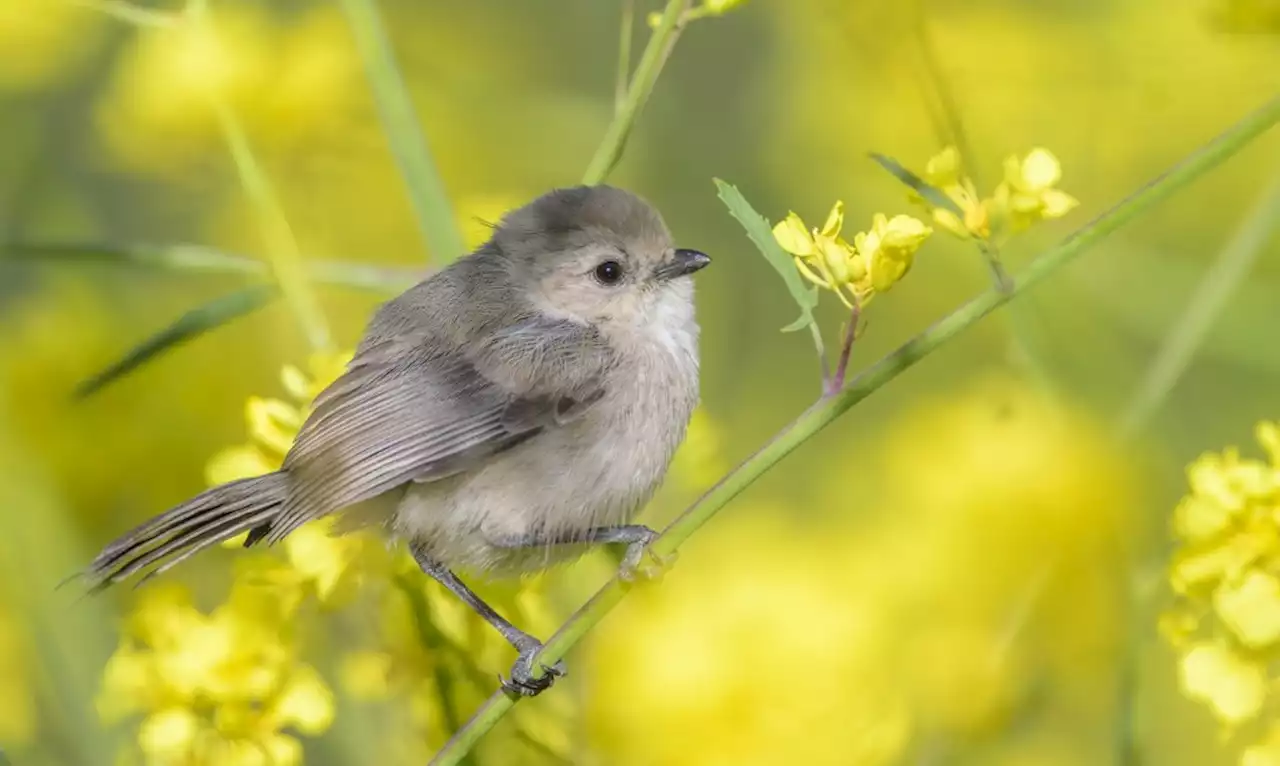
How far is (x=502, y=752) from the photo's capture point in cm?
209

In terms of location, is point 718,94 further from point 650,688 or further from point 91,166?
point 650,688

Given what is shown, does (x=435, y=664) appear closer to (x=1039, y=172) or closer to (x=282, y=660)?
(x=282, y=660)

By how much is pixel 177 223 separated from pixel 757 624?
9.18ft

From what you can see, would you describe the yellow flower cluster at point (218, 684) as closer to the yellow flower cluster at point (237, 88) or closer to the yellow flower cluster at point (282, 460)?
the yellow flower cluster at point (282, 460)

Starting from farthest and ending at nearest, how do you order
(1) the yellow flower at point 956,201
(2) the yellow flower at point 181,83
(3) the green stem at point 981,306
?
(2) the yellow flower at point 181,83 < (1) the yellow flower at point 956,201 < (3) the green stem at point 981,306

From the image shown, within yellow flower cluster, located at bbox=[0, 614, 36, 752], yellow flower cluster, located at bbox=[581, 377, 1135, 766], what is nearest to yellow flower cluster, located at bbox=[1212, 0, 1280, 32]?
yellow flower cluster, located at bbox=[581, 377, 1135, 766]

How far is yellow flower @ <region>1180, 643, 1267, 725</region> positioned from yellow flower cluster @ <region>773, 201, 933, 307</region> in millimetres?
552

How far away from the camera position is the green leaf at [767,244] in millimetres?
1676

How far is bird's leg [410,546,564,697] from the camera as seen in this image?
2014mm

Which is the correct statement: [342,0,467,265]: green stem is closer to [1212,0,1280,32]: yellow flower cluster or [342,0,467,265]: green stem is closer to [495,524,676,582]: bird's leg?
[495,524,676,582]: bird's leg

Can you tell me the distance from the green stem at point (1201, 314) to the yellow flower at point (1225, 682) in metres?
0.32

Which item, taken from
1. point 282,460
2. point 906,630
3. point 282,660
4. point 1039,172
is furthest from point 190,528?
point 1039,172

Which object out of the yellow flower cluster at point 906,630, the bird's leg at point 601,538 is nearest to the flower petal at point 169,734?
the yellow flower cluster at point 906,630

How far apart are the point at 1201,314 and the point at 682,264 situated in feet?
2.98
